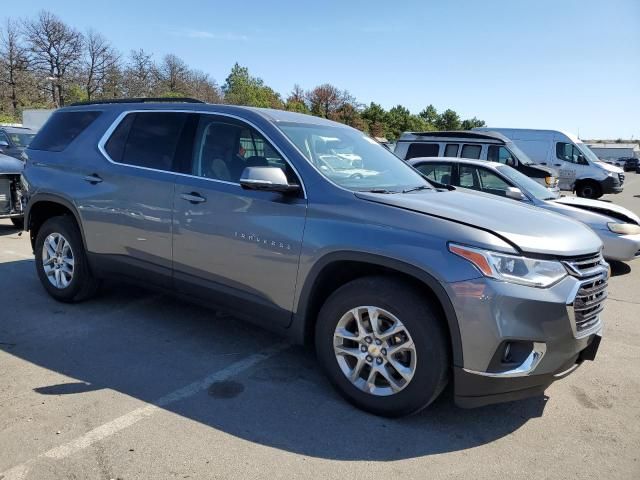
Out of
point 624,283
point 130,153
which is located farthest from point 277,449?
point 624,283

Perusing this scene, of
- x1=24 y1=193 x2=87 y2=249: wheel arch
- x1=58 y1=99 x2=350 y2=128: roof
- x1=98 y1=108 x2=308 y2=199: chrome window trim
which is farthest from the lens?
x1=24 y1=193 x2=87 y2=249: wheel arch

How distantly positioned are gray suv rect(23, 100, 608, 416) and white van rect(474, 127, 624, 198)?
14504 mm

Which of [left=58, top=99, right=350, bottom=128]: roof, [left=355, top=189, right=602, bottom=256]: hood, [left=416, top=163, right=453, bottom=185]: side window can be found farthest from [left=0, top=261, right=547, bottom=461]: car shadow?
[left=416, top=163, right=453, bottom=185]: side window

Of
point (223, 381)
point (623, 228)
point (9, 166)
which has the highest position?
point (9, 166)

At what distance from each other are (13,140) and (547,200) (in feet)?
37.7

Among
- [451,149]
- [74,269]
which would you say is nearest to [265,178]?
[74,269]

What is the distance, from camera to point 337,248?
3164 millimetres

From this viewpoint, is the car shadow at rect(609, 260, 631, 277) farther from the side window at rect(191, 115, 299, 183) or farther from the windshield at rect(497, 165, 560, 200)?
the side window at rect(191, 115, 299, 183)

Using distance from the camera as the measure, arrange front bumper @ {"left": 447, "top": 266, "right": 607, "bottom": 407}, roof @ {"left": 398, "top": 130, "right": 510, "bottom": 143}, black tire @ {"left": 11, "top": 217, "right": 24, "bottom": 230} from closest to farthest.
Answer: front bumper @ {"left": 447, "top": 266, "right": 607, "bottom": 407}, black tire @ {"left": 11, "top": 217, "right": 24, "bottom": 230}, roof @ {"left": 398, "top": 130, "right": 510, "bottom": 143}

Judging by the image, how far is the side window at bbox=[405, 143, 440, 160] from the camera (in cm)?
1179

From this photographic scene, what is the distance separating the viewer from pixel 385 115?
89062mm

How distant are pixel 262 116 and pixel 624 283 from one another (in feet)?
18.3

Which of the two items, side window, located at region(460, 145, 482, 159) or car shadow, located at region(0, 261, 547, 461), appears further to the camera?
side window, located at region(460, 145, 482, 159)

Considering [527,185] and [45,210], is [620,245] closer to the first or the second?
[527,185]
